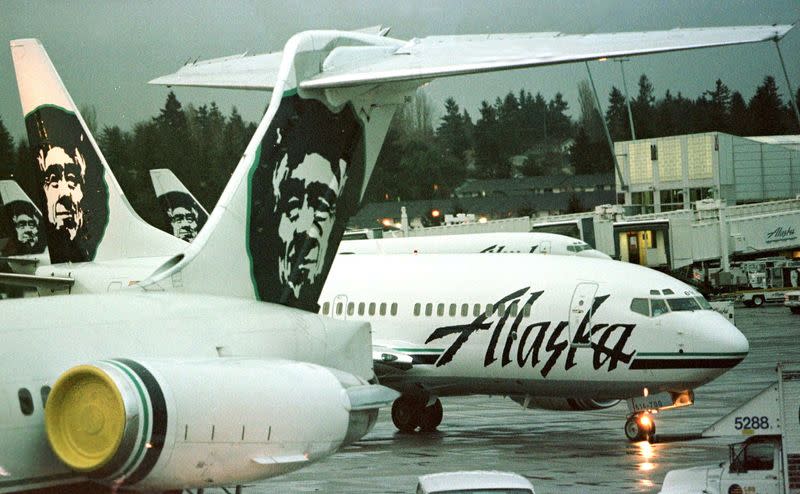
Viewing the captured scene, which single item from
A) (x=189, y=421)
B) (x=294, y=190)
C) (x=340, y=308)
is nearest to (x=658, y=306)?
(x=340, y=308)

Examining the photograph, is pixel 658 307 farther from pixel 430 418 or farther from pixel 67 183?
pixel 67 183

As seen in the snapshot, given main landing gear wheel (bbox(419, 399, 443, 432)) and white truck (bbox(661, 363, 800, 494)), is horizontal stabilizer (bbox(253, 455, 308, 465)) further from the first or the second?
main landing gear wheel (bbox(419, 399, 443, 432))

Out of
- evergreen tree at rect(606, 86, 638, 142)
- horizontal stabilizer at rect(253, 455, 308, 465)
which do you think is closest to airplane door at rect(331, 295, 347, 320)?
horizontal stabilizer at rect(253, 455, 308, 465)

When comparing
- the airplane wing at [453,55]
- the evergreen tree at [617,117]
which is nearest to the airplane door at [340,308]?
the airplane wing at [453,55]

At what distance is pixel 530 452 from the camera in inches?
998

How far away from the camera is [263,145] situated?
14648 millimetres

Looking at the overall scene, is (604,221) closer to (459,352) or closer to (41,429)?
(459,352)

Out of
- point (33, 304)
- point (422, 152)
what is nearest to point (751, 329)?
point (422, 152)

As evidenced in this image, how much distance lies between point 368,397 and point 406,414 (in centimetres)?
1631

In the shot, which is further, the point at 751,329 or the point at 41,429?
the point at 751,329

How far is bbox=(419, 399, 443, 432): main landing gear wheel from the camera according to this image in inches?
1143

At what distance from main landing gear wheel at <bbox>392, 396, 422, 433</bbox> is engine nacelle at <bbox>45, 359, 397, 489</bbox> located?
16785mm

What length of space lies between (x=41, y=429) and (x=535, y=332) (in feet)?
53.4

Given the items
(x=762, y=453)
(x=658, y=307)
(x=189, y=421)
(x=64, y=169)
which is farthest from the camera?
(x=658, y=307)
